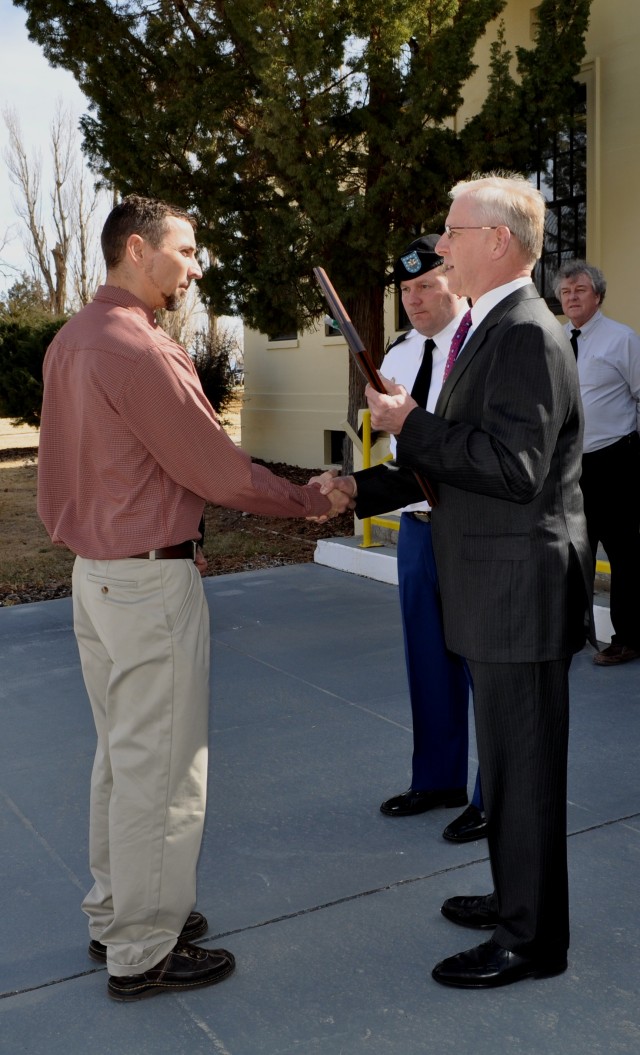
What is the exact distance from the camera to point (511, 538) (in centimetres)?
276

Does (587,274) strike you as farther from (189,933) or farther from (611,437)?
(189,933)

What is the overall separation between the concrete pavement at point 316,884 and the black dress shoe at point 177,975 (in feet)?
0.11

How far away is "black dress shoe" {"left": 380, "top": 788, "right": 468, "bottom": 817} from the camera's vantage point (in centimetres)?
413

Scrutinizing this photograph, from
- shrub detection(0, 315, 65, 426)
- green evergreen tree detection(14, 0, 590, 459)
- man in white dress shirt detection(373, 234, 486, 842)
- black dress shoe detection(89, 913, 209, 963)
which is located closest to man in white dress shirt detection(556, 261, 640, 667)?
man in white dress shirt detection(373, 234, 486, 842)

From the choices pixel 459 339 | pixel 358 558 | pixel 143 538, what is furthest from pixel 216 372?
pixel 143 538

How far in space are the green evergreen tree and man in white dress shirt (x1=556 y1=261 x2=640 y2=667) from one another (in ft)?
13.2

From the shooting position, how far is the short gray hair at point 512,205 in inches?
107

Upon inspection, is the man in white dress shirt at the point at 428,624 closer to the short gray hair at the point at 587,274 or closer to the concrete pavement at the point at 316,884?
the concrete pavement at the point at 316,884

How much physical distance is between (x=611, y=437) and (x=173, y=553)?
3701mm

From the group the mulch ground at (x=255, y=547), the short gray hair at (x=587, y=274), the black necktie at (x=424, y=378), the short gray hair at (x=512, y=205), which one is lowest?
the mulch ground at (x=255, y=547)

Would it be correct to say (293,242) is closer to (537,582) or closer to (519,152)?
(519,152)

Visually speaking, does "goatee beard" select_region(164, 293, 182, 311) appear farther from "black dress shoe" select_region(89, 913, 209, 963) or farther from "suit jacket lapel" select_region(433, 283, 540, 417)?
"black dress shoe" select_region(89, 913, 209, 963)

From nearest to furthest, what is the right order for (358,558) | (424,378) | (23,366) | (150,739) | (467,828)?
(150,739) → (467,828) → (424,378) → (358,558) → (23,366)

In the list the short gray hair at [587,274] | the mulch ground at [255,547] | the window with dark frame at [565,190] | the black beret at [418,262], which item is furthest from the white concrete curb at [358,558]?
the black beret at [418,262]
